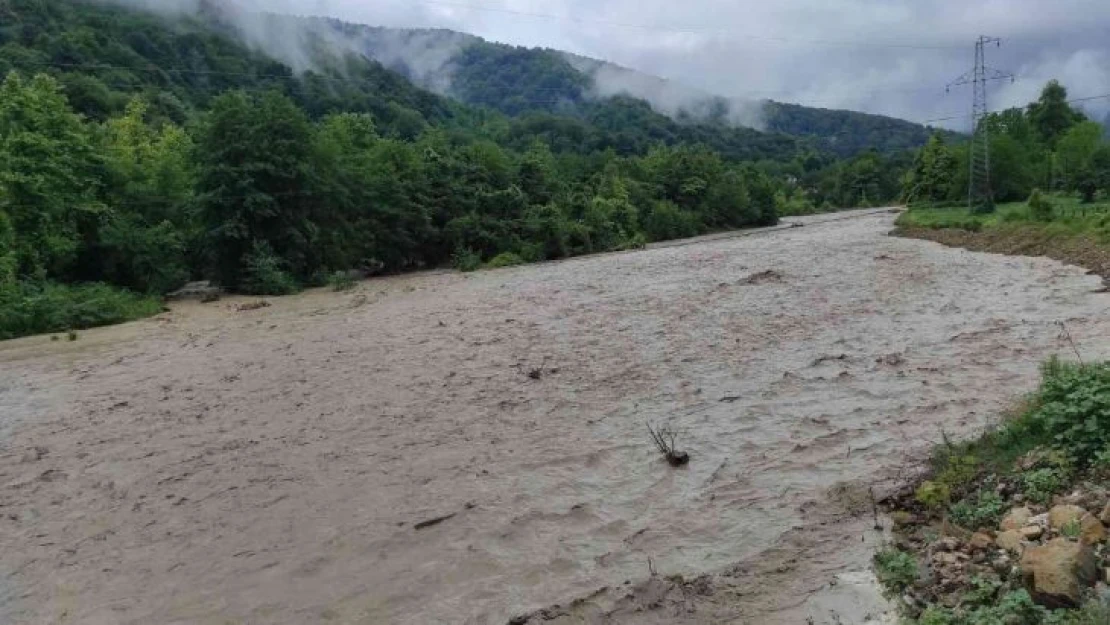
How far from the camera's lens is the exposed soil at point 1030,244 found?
30.8 m

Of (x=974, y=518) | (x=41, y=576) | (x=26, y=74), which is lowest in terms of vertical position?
(x=41, y=576)

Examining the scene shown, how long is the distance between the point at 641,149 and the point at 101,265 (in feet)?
449

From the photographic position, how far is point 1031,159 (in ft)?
268

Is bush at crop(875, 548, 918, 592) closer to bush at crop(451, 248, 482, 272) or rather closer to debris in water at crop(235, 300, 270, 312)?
debris in water at crop(235, 300, 270, 312)

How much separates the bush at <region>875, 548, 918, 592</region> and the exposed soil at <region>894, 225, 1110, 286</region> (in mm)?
22569

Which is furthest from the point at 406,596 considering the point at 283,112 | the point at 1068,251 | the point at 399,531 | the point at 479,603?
the point at 283,112

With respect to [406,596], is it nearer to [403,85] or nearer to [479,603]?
[479,603]

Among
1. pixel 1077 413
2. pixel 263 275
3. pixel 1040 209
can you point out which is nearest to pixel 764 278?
pixel 1040 209

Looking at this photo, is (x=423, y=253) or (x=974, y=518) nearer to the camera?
(x=974, y=518)

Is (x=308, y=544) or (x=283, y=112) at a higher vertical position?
(x=283, y=112)

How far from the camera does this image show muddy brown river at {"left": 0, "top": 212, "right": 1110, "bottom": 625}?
8.05 meters

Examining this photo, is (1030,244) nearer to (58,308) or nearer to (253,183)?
(253,183)

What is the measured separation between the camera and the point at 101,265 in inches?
1494

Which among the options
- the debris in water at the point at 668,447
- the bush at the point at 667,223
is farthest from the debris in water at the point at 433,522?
the bush at the point at 667,223
